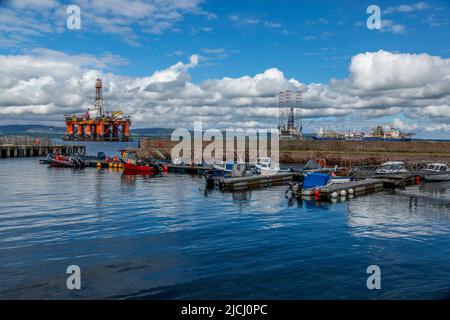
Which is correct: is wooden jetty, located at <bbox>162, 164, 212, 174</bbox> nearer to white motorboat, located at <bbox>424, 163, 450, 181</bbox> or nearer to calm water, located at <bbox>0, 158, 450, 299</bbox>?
calm water, located at <bbox>0, 158, 450, 299</bbox>

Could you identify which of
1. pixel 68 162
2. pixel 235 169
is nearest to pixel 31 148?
pixel 68 162

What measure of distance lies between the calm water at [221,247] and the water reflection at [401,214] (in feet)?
0.29

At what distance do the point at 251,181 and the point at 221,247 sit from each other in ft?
97.0

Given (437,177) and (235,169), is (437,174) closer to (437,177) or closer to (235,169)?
(437,177)

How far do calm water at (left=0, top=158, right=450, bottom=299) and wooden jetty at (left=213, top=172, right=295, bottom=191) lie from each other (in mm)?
7785

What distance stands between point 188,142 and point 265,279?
104m

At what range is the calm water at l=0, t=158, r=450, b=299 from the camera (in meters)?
16.7

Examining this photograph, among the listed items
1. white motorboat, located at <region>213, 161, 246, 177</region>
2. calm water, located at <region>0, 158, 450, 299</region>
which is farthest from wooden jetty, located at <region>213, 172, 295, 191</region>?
calm water, located at <region>0, 158, 450, 299</region>

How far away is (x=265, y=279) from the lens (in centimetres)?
1759

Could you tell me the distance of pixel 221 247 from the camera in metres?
22.5

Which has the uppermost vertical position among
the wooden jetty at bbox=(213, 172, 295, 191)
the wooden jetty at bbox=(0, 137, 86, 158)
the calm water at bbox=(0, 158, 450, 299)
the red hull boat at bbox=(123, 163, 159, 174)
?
the wooden jetty at bbox=(0, 137, 86, 158)
